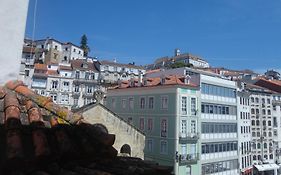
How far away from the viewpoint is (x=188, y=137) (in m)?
31.1

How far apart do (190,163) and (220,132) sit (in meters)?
7.31

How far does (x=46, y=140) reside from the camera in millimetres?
3301

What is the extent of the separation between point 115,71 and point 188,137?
105 feet

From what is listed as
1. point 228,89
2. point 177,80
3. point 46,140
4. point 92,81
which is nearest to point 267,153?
point 228,89

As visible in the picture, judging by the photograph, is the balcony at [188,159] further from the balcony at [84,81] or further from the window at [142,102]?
the balcony at [84,81]

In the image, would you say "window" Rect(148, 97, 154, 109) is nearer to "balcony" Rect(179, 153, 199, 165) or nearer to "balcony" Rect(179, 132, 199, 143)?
"balcony" Rect(179, 132, 199, 143)

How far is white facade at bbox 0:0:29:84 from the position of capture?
4.12m

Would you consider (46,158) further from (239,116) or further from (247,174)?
(247,174)

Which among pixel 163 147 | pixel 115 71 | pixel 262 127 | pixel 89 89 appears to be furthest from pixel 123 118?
pixel 262 127

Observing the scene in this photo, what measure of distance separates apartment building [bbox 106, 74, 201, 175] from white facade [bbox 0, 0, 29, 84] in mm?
27284

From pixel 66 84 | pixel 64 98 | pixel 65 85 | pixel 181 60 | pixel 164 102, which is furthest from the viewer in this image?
pixel 181 60

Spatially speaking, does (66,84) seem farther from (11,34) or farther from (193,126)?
(11,34)

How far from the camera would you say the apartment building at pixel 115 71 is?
183 ft

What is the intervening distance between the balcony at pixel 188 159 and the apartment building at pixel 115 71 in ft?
71.9
